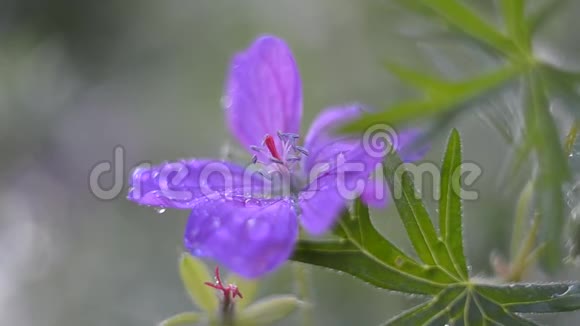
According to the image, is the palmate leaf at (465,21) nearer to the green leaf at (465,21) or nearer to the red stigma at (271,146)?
the green leaf at (465,21)

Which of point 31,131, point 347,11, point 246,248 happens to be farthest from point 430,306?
point 347,11

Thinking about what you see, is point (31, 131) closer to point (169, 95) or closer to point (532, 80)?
point (169, 95)

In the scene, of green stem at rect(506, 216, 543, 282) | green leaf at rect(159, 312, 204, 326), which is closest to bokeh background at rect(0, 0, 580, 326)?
green stem at rect(506, 216, 543, 282)

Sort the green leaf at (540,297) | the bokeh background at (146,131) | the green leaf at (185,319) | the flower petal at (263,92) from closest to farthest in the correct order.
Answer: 1. the green leaf at (540,297)
2. the green leaf at (185,319)
3. the flower petal at (263,92)
4. the bokeh background at (146,131)

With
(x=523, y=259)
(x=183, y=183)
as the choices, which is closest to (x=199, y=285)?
(x=183, y=183)

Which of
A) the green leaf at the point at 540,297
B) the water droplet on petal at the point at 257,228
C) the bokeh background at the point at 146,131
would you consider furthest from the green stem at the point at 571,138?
the bokeh background at the point at 146,131

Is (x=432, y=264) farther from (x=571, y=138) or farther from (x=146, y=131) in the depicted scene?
(x=146, y=131)

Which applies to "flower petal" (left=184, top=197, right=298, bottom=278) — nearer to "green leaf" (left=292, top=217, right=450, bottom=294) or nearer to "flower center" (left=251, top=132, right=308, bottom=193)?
"green leaf" (left=292, top=217, right=450, bottom=294)
